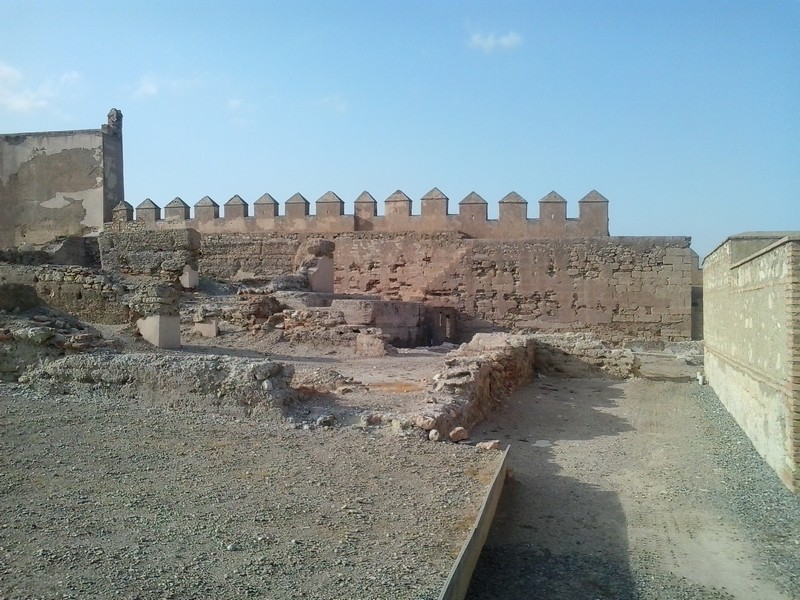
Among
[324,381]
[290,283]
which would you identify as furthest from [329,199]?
[324,381]

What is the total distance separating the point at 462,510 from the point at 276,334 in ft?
35.6

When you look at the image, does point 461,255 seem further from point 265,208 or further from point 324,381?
point 324,381

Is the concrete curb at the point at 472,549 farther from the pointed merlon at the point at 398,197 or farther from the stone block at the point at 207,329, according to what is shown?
the pointed merlon at the point at 398,197

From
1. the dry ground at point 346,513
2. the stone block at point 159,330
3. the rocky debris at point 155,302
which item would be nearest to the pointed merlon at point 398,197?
the rocky debris at point 155,302

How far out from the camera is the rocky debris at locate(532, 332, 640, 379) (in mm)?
12773

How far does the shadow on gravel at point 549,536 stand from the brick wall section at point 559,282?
42.7 ft

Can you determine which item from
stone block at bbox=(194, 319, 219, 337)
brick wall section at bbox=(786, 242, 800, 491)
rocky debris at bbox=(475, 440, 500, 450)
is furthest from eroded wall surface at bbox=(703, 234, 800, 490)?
stone block at bbox=(194, 319, 219, 337)

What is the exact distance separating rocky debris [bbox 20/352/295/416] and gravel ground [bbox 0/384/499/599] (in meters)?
0.24

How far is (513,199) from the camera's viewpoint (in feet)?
73.0

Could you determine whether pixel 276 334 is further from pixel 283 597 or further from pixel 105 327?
pixel 283 597

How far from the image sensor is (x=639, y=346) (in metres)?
19.0

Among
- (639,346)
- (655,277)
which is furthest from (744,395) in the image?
(655,277)

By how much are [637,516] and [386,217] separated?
1916cm

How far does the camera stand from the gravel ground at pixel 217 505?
120 inches
